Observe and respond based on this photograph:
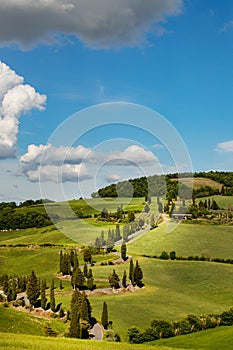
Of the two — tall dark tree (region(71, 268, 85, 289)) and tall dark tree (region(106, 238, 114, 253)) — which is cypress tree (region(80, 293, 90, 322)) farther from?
tall dark tree (region(106, 238, 114, 253))

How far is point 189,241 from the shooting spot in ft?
412

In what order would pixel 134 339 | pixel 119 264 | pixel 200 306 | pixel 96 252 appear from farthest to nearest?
pixel 96 252, pixel 119 264, pixel 200 306, pixel 134 339

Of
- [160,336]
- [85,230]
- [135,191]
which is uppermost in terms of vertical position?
[135,191]

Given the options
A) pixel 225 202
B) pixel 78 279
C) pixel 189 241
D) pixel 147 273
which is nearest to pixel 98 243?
pixel 189 241

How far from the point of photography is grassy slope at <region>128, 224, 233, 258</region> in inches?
4596

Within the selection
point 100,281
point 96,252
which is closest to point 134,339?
point 100,281

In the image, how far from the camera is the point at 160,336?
53.8 m

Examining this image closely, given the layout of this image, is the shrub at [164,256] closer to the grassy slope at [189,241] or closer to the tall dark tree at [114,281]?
the grassy slope at [189,241]

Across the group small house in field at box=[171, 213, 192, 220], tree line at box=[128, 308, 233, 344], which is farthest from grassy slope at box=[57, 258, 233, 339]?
small house in field at box=[171, 213, 192, 220]

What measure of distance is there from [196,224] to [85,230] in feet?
120

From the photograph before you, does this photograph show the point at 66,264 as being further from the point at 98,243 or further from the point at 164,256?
the point at 98,243

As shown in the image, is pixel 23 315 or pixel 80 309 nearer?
pixel 80 309

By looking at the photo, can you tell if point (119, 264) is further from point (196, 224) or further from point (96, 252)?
point (196, 224)

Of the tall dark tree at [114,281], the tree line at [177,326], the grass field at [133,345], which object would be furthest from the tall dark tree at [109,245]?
the grass field at [133,345]
